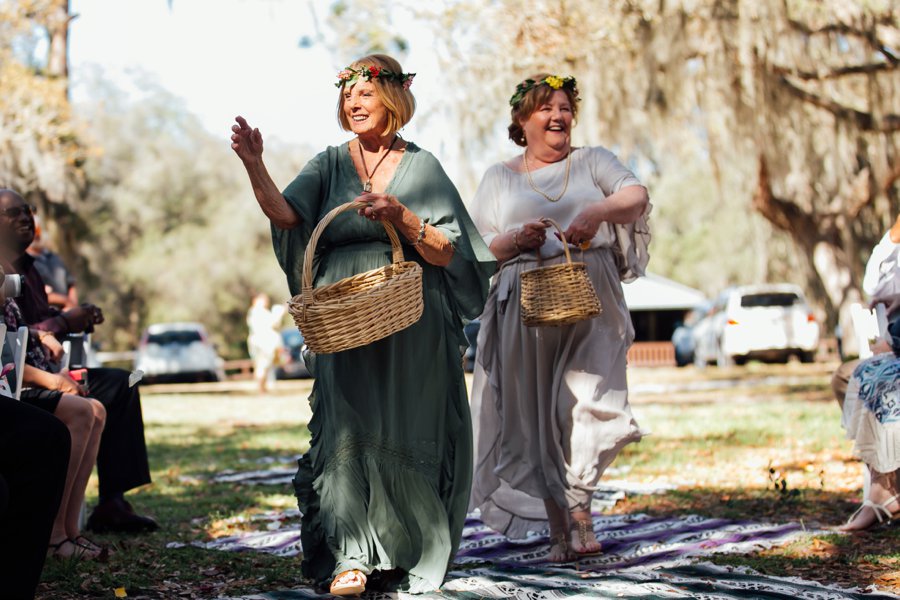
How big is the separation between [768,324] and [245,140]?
21.2 meters

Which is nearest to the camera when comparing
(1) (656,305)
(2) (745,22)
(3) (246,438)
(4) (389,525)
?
(4) (389,525)

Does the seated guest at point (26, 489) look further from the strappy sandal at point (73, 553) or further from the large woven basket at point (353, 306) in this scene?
the strappy sandal at point (73, 553)

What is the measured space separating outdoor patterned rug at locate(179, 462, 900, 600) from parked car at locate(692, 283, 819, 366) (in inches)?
710

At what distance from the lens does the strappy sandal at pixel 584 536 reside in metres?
4.93

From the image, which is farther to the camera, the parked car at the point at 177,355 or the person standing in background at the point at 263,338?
the parked car at the point at 177,355

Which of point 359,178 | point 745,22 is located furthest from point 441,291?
point 745,22

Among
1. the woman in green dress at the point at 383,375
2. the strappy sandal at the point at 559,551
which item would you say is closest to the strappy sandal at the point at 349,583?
the woman in green dress at the point at 383,375

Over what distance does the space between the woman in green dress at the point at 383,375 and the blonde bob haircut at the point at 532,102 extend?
102 cm

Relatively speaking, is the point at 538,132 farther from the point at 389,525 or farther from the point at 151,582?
the point at 151,582

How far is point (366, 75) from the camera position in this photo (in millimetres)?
4113

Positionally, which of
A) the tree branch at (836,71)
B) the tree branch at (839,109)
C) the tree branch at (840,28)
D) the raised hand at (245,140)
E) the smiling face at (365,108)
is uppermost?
the tree branch at (840,28)

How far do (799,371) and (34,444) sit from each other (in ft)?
63.0

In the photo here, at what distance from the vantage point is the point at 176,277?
40.7 m

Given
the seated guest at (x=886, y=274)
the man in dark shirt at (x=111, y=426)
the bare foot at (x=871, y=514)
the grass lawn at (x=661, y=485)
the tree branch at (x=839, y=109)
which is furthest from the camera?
the tree branch at (x=839, y=109)
